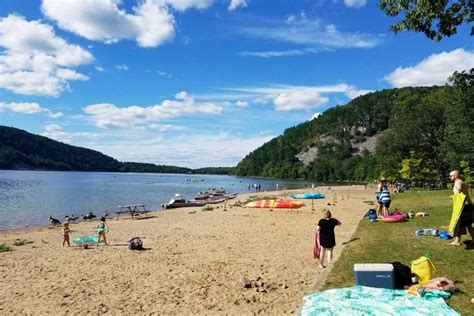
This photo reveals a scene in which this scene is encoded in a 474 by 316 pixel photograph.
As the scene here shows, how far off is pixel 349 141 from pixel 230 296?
193849mm

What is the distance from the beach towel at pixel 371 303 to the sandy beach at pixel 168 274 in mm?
1562

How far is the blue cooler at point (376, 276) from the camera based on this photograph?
8.71 metres

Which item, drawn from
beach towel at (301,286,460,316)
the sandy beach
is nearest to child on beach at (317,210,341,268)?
the sandy beach

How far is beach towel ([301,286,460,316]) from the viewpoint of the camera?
716 centimetres

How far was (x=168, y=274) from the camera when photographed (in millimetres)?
13688

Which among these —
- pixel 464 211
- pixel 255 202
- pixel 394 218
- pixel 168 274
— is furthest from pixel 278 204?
pixel 464 211

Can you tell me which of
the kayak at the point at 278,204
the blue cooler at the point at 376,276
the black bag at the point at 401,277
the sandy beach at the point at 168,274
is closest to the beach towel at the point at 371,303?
the blue cooler at the point at 376,276

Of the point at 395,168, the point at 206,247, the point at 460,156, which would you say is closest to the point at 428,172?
the point at 395,168

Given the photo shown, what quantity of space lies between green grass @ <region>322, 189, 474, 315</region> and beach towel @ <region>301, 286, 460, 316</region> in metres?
0.55

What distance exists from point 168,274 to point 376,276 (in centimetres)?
738

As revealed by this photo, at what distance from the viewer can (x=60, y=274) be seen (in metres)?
14.1

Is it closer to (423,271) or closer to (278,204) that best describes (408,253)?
(423,271)

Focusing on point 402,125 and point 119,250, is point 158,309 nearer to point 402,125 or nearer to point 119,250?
point 119,250

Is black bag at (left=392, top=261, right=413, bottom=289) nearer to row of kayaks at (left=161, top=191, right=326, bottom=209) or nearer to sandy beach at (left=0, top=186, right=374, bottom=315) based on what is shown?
sandy beach at (left=0, top=186, right=374, bottom=315)
